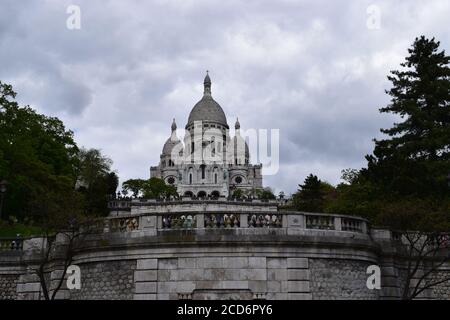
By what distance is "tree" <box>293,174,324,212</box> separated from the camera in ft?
209

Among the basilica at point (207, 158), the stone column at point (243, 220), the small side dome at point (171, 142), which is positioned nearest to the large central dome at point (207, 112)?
the basilica at point (207, 158)

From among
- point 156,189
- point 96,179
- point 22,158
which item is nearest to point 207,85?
point 156,189

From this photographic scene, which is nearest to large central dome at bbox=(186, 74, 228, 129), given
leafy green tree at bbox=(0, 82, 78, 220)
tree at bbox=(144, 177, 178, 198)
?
tree at bbox=(144, 177, 178, 198)

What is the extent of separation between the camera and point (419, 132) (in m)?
43.3

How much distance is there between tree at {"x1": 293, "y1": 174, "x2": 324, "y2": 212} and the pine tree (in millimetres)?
19129

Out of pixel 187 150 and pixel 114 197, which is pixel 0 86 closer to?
pixel 114 197

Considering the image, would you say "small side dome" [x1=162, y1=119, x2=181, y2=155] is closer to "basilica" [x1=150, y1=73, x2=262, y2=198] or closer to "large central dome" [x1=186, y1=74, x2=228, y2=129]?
"basilica" [x1=150, y1=73, x2=262, y2=198]

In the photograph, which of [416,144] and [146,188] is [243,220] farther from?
[146,188]

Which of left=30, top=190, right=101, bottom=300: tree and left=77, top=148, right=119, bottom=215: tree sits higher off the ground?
left=77, top=148, right=119, bottom=215: tree

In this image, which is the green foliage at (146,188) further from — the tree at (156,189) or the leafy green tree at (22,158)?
the leafy green tree at (22,158)

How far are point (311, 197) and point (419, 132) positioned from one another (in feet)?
82.6

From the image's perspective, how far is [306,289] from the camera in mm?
20031

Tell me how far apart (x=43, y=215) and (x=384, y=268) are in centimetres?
1260

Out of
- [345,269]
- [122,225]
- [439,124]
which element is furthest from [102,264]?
[439,124]
